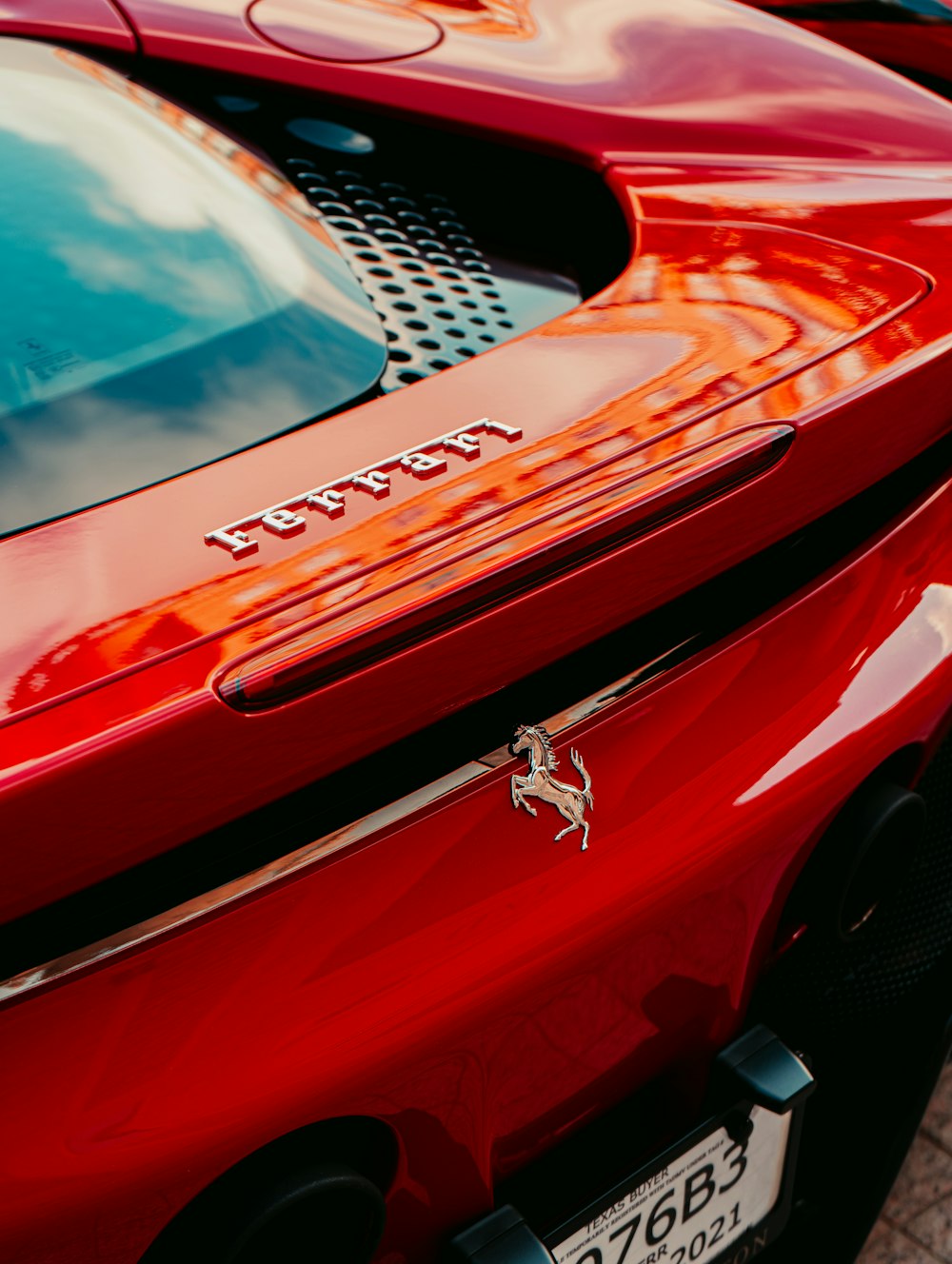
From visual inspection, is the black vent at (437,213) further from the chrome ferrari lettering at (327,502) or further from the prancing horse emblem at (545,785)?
the prancing horse emblem at (545,785)

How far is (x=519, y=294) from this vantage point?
60.2 inches

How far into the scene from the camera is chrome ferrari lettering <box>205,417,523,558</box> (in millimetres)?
1009

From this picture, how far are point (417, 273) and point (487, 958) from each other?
2.70 feet

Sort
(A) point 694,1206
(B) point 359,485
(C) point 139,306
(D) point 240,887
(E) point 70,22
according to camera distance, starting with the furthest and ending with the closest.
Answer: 1. (E) point 70,22
2. (A) point 694,1206
3. (C) point 139,306
4. (B) point 359,485
5. (D) point 240,887

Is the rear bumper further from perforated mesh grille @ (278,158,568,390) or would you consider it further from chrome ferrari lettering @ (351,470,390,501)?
perforated mesh grille @ (278,158,568,390)

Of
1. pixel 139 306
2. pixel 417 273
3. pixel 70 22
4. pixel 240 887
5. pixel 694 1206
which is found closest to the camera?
pixel 240 887

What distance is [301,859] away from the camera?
966mm

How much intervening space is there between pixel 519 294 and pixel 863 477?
1.56 feet

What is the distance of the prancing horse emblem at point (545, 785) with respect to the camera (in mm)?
1055

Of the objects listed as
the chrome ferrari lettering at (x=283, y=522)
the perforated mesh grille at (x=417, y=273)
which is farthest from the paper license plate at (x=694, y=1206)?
the perforated mesh grille at (x=417, y=273)

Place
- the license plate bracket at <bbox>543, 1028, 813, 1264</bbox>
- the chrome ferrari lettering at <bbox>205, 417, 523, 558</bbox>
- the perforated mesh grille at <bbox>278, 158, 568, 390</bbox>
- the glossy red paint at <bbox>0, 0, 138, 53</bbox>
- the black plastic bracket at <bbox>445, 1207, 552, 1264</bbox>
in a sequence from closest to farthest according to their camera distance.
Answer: the chrome ferrari lettering at <bbox>205, 417, 523, 558</bbox> → the black plastic bracket at <bbox>445, 1207, 552, 1264</bbox> → the license plate bracket at <bbox>543, 1028, 813, 1264</bbox> → the perforated mesh grille at <bbox>278, 158, 568, 390</bbox> → the glossy red paint at <bbox>0, 0, 138, 53</bbox>

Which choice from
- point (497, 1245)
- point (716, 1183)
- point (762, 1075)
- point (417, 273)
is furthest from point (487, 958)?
point (417, 273)

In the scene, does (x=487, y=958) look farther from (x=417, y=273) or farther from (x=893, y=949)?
(x=417, y=273)

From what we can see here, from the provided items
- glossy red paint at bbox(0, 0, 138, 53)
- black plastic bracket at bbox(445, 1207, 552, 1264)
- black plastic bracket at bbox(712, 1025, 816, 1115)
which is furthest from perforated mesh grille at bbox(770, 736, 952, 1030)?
glossy red paint at bbox(0, 0, 138, 53)
